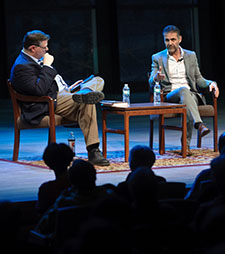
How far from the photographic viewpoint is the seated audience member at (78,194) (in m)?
2.62

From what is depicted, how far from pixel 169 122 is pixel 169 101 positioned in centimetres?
251

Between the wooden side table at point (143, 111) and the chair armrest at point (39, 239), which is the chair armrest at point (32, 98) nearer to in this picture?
the wooden side table at point (143, 111)

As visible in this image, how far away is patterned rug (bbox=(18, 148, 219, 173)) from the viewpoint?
4895 millimetres

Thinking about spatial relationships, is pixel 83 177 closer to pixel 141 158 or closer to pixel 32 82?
pixel 141 158

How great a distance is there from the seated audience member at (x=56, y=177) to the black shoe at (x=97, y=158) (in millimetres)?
1729

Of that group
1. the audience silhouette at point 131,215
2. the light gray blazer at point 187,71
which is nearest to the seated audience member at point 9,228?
the audience silhouette at point 131,215

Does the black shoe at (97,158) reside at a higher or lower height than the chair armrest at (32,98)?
lower

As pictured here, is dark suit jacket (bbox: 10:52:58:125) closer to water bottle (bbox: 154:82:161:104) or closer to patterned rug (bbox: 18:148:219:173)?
patterned rug (bbox: 18:148:219:173)

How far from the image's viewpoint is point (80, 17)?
47.3 feet

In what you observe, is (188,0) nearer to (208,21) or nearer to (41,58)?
(208,21)

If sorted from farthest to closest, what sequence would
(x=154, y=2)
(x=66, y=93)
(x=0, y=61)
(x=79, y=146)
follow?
1. (x=154, y=2)
2. (x=0, y=61)
3. (x=79, y=146)
4. (x=66, y=93)

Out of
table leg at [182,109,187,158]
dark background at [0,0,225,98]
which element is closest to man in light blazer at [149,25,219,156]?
table leg at [182,109,187,158]

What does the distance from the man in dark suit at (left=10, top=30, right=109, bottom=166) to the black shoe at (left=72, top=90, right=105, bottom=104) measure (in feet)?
0.22

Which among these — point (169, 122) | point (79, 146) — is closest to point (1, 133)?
point (79, 146)
